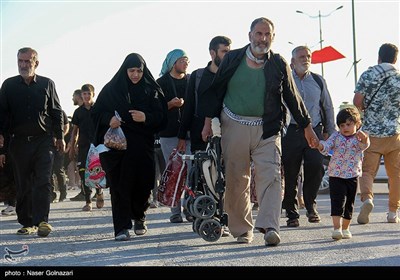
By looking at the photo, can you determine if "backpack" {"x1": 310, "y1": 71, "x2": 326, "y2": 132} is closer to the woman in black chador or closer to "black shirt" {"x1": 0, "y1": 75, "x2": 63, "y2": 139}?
the woman in black chador

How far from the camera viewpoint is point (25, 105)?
34.2 ft

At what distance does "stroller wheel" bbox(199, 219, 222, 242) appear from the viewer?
8609 millimetres

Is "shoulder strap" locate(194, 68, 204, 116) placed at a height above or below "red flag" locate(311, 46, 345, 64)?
above

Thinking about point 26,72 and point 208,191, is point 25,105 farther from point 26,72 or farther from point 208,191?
point 208,191

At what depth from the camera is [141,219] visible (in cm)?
986

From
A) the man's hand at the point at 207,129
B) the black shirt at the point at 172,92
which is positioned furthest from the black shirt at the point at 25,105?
the man's hand at the point at 207,129

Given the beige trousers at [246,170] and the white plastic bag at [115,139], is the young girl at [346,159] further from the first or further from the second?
the white plastic bag at [115,139]

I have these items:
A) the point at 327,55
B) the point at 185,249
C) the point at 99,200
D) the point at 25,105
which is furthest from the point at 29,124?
the point at 327,55

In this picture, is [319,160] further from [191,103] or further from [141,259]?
[141,259]

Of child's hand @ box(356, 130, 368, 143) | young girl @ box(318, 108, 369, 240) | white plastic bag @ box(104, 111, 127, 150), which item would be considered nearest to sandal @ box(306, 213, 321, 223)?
young girl @ box(318, 108, 369, 240)

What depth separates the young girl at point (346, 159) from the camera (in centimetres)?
932

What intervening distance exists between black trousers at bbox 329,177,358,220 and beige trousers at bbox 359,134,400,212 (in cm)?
160

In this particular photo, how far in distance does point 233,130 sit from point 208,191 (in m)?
0.65
